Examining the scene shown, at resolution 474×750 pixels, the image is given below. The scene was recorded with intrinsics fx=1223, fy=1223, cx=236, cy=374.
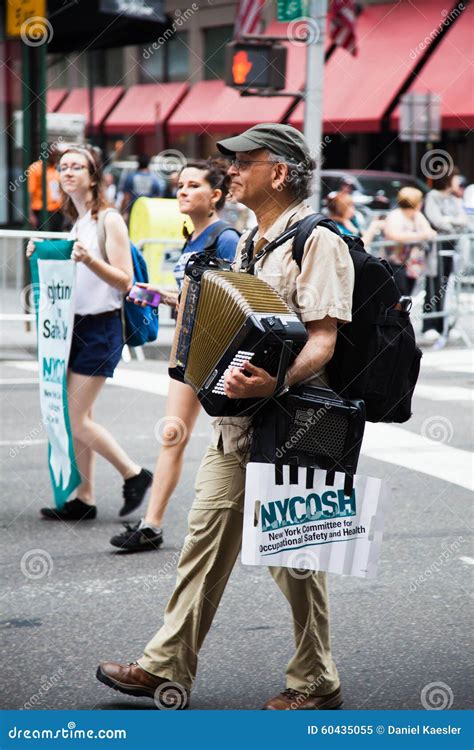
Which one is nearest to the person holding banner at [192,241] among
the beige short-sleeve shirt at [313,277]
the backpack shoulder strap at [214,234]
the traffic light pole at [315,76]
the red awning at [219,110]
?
the backpack shoulder strap at [214,234]

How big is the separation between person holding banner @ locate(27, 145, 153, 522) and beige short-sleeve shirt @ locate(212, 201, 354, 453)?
2431 millimetres

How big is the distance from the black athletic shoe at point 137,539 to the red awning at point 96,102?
35014 millimetres

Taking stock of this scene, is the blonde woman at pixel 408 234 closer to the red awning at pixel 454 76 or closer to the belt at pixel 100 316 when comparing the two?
the belt at pixel 100 316

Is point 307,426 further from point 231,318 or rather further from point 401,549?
point 401,549

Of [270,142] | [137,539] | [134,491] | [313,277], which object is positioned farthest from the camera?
[134,491]

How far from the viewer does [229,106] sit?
3353 cm

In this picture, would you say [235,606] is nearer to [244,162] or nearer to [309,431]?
[309,431]

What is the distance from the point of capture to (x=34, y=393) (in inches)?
422

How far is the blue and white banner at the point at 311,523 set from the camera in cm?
362

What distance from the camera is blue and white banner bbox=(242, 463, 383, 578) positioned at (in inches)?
142

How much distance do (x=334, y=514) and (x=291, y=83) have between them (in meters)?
29.0

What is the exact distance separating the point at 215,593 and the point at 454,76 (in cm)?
2475

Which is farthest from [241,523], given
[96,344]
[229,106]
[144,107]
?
[144,107]

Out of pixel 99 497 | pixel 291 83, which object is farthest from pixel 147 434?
pixel 291 83
